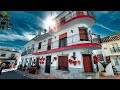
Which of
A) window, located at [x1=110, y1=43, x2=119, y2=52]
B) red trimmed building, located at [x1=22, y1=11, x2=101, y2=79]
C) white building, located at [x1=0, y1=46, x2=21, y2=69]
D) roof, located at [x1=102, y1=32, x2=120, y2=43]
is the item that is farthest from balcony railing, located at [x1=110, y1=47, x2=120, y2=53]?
white building, located at [x1=0, y1=46, x2=21, y2=69]

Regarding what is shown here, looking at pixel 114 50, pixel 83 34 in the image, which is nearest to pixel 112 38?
pixel 114 50

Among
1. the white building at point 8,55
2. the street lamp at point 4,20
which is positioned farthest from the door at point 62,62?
the white building at point 8,55

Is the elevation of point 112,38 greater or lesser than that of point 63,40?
greater

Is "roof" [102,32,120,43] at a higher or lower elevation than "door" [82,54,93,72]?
higher

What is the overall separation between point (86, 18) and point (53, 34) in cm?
337

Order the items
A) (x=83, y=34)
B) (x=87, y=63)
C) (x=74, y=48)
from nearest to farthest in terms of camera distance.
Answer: (x=87, y=63) → (x=74, y=48) → (x=83, y=34)

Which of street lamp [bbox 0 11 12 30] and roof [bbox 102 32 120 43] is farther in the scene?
roof [bbox 102 32 120 43]

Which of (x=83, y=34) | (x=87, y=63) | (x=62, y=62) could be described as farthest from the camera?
(x=62, y=62)

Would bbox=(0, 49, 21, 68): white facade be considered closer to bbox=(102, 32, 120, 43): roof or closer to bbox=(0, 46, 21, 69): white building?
bbox=(0, 46, 21, 69): white building

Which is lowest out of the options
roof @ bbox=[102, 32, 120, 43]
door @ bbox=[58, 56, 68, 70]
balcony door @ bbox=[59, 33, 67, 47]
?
door @ bbox=[58, 56, 68, 70]

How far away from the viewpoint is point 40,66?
8141 millimetres

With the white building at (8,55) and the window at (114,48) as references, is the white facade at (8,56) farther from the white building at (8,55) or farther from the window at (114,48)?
the window at (114,48)

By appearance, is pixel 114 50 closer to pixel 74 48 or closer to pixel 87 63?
pixel 87 63
